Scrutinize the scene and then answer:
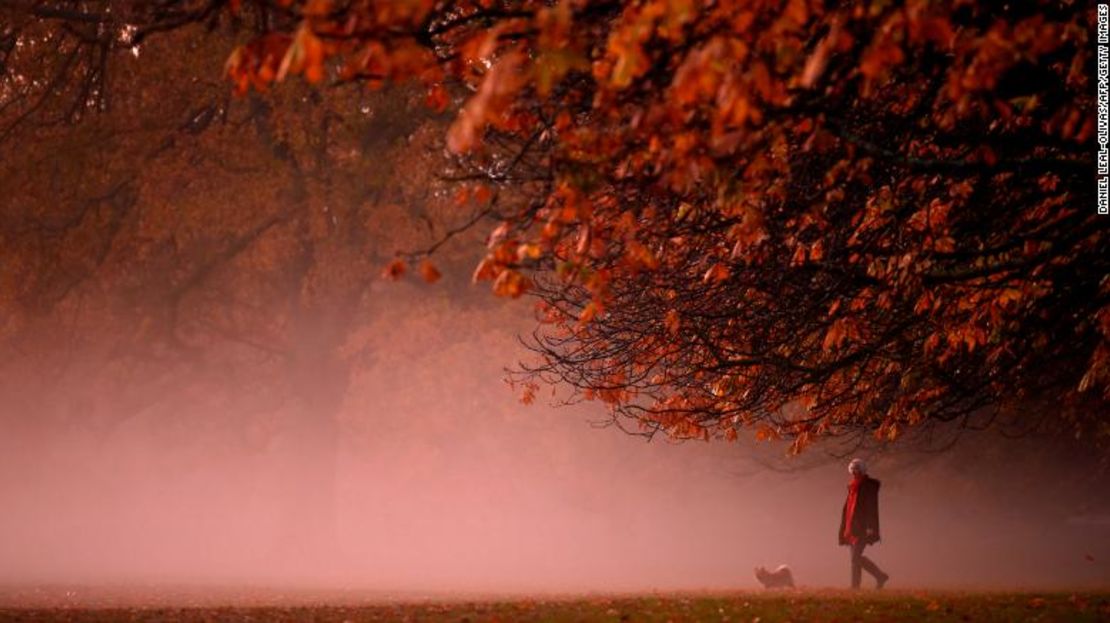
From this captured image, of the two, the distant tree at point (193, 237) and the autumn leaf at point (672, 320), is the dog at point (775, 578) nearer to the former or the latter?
the distant tree at point (193, 237)

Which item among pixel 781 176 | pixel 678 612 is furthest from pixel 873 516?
pixel 781 176

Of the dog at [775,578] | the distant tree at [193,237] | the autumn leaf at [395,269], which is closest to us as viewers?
the autumn leaf at [395,269]

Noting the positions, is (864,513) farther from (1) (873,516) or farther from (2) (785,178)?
(2) (785,178)

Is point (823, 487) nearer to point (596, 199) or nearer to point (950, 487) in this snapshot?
point (950, 487)

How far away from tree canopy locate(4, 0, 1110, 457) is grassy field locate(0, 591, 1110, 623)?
1.63 m

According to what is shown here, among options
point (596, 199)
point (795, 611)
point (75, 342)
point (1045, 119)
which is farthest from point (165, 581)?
point (1045, 119)

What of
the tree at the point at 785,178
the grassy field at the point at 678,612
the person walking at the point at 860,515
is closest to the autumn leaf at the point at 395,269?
the tree at the point at 785,178

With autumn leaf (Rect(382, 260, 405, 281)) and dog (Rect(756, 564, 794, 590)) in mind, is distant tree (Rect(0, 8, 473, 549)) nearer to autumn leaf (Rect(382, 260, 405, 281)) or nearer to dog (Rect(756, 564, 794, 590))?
dog (Rect(756, 564, 794, 590))

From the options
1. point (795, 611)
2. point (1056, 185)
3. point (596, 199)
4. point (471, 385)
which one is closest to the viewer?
point (596, 199)

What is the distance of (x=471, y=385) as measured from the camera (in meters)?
25.1

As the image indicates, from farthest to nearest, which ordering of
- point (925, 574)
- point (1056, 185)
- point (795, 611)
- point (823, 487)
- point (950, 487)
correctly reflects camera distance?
1. point (823, 487)
2. point (950, 487)
3. point (925, 574)
4. point (795, 611)
5. point (1056, 185)

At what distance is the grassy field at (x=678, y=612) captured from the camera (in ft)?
32.7

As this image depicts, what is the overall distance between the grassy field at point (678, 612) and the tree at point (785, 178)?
1602 mm

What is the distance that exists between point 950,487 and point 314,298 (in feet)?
54.0
